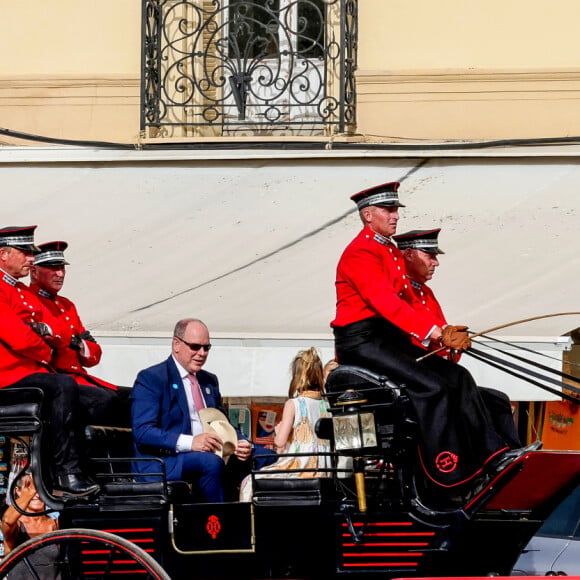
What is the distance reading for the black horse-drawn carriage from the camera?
21.3 ft

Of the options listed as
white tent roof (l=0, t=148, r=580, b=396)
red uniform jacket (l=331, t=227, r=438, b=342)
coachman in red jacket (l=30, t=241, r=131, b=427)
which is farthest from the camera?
white tent roof (l=0, t=148, r=580, b=396)

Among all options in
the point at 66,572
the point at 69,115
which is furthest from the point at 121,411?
the point at 69,115

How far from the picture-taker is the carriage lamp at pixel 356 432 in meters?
6.46

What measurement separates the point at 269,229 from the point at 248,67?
76.5 inches

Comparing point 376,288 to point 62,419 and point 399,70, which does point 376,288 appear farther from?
point 399,70

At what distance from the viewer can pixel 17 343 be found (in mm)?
7156

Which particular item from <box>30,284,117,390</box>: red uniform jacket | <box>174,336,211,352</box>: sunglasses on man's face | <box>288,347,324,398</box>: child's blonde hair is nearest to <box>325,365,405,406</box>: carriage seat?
<box>174,336,211,352</box>: sunglasses on man's face

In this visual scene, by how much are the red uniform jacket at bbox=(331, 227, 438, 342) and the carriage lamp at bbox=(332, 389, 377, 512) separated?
1.43ft

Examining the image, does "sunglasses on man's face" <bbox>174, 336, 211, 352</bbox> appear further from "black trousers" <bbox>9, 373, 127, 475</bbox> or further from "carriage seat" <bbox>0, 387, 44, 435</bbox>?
"carriage seat" <bbox>0, 387, 44, 435</bbox>

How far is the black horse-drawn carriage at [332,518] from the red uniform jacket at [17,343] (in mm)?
311

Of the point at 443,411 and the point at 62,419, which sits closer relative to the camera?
the point at 443,411

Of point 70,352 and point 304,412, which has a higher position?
point 70,352

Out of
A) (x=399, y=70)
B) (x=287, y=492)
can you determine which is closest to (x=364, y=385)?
(x=287, y=492)

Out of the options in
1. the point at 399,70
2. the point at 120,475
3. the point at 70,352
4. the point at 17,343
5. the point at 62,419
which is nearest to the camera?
the point at 120,475
